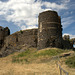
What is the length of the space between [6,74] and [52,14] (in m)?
12.1

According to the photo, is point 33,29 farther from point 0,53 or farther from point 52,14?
point 0,53

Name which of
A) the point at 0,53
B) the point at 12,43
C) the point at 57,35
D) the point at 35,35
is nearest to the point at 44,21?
the point at 57,35

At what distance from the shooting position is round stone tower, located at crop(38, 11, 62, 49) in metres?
14.4

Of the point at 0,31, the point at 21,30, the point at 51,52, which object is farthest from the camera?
the point at 0,31

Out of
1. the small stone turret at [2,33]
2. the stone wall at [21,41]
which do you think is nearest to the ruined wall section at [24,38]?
the stone wall at [21,41]

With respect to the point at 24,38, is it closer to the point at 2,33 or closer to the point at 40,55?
the point at 2,33

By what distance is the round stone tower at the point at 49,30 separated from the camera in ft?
47.3

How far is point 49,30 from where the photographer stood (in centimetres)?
1455

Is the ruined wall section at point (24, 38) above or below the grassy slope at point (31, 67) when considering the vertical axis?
above

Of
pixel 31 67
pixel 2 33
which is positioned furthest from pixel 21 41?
pixel 31 67

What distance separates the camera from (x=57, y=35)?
14.6 meters

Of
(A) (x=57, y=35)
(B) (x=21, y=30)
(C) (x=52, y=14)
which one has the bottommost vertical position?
(A) (x=57, y=35)

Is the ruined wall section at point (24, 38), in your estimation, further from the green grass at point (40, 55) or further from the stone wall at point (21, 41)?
the green grass at point (40, 55)

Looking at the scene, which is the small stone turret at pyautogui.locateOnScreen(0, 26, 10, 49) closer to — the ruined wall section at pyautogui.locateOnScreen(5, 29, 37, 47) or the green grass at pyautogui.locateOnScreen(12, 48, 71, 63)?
the ruined wall section at pyautogui.locateOnScreen(5, 29, 37, 47)
